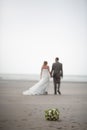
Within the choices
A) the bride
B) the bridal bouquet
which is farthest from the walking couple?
the bridal bouquet

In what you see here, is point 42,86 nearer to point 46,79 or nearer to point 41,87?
point 41,87

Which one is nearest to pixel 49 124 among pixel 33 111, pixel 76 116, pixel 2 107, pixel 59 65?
pixel 76 116

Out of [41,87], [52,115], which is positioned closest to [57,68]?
[41,87]

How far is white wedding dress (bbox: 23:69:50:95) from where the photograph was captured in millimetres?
25688

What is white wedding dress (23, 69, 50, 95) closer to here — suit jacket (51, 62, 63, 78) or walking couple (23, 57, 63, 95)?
walking couple (23, 57, 63, 95)

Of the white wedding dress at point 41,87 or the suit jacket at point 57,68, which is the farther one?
the white wedding dress at point 41,87

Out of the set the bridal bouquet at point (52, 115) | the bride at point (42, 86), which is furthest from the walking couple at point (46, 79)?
the bridal bouquet at point (52, 115)

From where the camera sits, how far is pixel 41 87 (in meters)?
25.9

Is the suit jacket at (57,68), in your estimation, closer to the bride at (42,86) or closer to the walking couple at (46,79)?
the walking couple at (46,79)

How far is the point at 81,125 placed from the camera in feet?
41.6

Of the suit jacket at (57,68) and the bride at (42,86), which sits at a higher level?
the suit jacket at (57,68)

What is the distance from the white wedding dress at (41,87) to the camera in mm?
25688

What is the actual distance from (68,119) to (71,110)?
8.80 feet

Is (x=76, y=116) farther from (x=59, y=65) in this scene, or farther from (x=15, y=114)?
(x=59, y=65)
